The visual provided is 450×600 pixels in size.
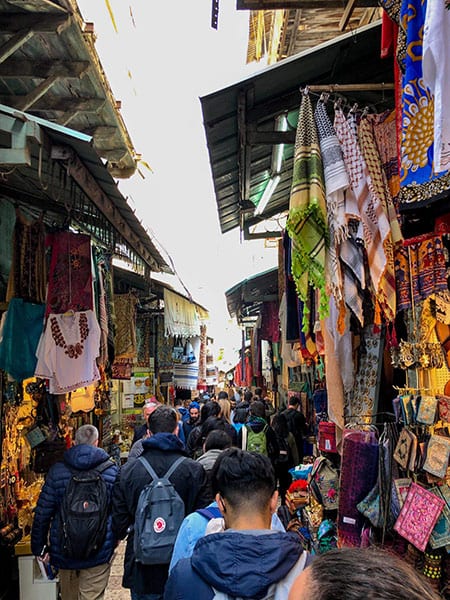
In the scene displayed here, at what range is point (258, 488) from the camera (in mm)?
2326

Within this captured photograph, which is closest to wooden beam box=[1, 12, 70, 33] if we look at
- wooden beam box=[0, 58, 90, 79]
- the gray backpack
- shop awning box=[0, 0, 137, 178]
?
shop awning box=[0, 0, 137, 178]

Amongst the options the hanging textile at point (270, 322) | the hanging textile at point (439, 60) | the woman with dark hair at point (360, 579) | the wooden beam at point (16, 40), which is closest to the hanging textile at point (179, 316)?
the hanging textile at point (270, 322)

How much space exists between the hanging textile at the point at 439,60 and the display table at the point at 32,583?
217 inches

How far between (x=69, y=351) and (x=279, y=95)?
3179 millimetres

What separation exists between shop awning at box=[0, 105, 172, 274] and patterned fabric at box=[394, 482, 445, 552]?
2986mm

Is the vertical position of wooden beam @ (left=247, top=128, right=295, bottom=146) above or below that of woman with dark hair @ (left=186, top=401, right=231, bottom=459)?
above

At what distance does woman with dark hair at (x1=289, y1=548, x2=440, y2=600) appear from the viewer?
2.82ft

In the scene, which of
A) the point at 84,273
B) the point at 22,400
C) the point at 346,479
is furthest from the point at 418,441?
the point at 22,400

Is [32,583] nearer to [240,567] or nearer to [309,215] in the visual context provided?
[240,567]

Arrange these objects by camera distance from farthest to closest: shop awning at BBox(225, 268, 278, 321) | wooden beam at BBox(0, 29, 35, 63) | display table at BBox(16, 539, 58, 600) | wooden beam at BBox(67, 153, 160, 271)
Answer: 1. shop awning at BBox(225, 268, 278, 321)
2. display table at BBox(16, 539, 58, 600)
3. wooden beam at BBox(67, 153, 160, 271)
4. wooden beam at BBox(0, 29, 35, 63)

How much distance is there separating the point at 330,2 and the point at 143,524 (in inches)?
156

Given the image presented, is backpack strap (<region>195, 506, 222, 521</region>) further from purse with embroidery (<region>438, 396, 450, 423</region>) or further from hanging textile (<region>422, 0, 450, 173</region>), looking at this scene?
hanging textile (<region>422, 0, 450, 173</region>)

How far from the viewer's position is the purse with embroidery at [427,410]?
9.09 ft

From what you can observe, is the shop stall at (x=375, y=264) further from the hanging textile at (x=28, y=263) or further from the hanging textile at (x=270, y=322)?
the hanging textile at (x=270, y=322)
